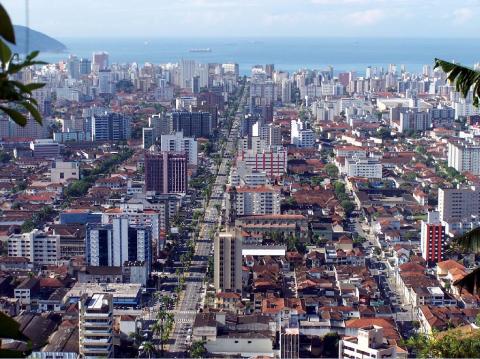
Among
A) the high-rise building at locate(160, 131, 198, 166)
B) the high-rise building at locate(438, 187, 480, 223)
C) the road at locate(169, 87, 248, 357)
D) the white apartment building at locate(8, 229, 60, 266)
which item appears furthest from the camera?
the high-rise building at locate(160, 131, 198, 166)

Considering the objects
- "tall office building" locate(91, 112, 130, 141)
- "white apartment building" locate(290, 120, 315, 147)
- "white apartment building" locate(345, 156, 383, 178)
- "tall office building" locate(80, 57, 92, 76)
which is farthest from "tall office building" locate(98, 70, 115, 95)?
"white apartment building" locate(345, 156, 383, 178)

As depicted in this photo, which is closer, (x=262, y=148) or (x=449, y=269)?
(x=449, y=269)

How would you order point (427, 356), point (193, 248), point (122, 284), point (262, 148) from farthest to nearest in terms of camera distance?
point (262, 148) → point (193, 248) → point (122, 284) → point (427, 356)

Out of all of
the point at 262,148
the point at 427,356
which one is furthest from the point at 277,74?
the point at 427,356

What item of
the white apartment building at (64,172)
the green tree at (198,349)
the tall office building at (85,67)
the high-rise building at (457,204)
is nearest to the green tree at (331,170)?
the high-rise building at (457,204)

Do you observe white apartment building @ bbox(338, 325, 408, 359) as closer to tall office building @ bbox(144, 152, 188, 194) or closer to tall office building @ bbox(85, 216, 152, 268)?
tall office building @ bbox(85, 216, 152, 268)

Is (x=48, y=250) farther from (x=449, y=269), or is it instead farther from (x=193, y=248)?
(x=449, y=269)

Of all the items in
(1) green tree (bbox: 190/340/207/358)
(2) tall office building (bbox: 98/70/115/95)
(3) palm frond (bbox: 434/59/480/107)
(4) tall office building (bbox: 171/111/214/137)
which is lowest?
(1) green tree (bbox: 190/340/207/358)
